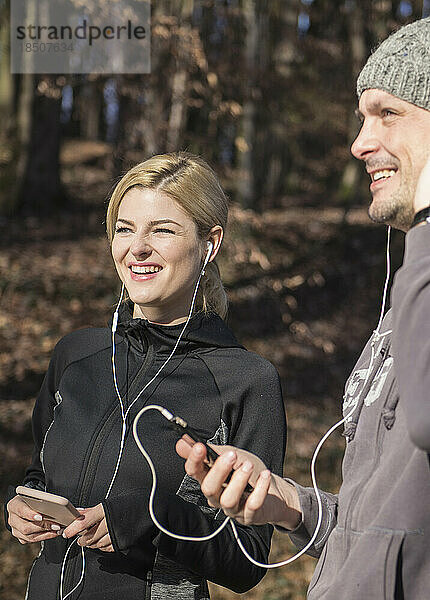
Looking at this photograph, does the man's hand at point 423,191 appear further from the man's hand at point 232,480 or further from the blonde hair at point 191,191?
the blonde hair at point 191,191

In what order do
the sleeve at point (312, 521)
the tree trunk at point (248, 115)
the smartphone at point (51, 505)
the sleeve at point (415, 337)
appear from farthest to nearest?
the tree trunk at point (248, 115), the smartphone at point (51, 505), the sleeve at point (312, 521), the sleeve at point (415, 337)

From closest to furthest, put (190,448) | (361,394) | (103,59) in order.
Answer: (190,448) → (361,394) → (103,59)

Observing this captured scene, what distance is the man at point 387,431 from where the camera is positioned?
150cm

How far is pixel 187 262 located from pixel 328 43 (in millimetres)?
10714

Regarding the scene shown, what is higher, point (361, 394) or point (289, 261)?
point (361, 394)

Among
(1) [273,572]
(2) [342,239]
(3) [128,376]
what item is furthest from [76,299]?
(3) [128,376]

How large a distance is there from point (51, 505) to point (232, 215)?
537 centimetres

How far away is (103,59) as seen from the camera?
718cm

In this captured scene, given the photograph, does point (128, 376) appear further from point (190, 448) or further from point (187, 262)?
point (190, 448)

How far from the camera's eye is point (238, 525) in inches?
92.9

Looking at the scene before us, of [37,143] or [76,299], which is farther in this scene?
[37,143]

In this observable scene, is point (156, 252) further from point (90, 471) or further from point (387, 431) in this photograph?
point (387, 431)

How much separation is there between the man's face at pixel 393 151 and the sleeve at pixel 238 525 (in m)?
0.85

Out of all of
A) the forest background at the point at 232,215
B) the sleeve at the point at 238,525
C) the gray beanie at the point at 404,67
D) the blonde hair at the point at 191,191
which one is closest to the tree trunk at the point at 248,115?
the forest background at the point at 232,215
